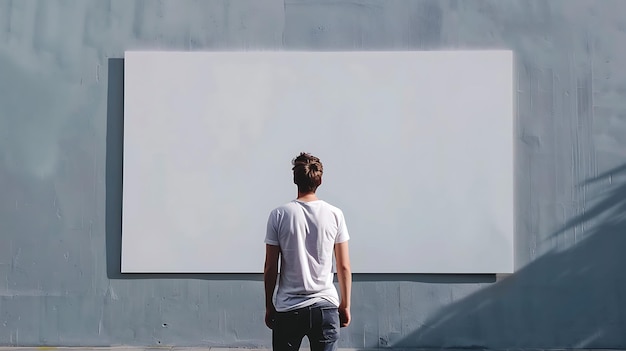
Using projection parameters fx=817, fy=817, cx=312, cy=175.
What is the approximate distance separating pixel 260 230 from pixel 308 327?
303 cm

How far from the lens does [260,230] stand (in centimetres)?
745

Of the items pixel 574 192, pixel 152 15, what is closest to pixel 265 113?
pixel 152 15

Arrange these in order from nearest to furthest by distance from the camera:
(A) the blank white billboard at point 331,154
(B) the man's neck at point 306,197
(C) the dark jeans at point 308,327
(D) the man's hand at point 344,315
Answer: (C) the dark jeans at point 308,327, (B) the man's neck at point 306,197, (D) the man's hand at point 344,315, (A) the blank white billboard at point 331,154

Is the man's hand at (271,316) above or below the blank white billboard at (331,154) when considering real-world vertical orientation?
below

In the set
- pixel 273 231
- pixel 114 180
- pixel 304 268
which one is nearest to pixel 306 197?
pixel 273 231

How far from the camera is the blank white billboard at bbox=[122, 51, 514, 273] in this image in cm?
741

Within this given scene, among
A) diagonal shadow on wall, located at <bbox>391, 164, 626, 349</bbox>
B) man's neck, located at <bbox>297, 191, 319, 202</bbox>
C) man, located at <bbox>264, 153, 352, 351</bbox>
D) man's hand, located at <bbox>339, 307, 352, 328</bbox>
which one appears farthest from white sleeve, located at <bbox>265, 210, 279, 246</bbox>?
diagonal shadow on wall, located at <bbox>391, 164, 626, 349</bbox>

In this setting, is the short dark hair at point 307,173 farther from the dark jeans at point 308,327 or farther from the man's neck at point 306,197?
the dark jeans at point 308,327

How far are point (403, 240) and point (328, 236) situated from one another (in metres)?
2.98

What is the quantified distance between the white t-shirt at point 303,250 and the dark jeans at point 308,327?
38 millimetres

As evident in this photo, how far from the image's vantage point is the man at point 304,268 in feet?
14.7

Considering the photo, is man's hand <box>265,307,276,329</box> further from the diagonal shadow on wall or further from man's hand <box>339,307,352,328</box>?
the diagonal shadow on wall

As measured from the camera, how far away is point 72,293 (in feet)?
25.0

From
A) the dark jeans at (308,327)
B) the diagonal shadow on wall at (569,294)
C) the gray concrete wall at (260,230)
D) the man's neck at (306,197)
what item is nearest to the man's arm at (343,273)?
the dark jeans at (308,327)
